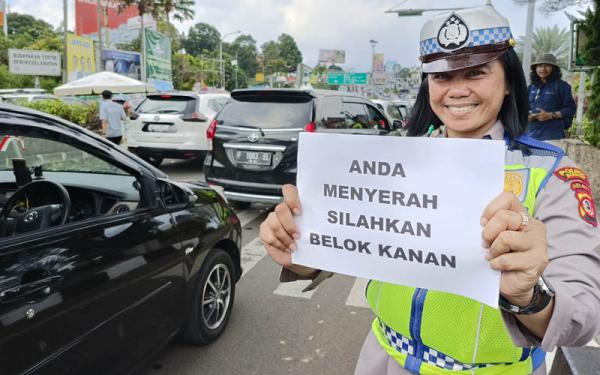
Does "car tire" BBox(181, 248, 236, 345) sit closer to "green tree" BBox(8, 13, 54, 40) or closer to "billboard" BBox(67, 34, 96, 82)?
"billboard" BBox(67, 34, 96, 82)

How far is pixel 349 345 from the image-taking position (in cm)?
325

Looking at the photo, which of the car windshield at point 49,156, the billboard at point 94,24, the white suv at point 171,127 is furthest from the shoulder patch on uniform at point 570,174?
the billboard at point 94,24

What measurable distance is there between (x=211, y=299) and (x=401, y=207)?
2470 mm

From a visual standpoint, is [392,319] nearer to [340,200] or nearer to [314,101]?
[340,200]

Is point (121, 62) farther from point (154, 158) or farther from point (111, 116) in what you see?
point (154, 158)

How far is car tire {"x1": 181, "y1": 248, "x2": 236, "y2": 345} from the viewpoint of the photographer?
3045 mm

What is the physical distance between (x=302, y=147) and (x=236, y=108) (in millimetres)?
A: 5748

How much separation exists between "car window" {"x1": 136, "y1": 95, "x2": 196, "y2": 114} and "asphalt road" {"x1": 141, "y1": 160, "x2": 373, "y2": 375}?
20.2ft

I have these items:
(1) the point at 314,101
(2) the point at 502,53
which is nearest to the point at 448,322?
(2) the point at 502,53

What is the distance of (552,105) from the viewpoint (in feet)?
20.6

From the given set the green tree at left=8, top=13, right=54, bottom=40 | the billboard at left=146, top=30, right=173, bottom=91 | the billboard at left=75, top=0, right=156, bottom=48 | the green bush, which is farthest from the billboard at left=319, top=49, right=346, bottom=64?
the green bush

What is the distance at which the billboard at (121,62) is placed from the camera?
3756 centimetres

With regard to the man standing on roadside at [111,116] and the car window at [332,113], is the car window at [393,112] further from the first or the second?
the man standing on roadside at [111,116]

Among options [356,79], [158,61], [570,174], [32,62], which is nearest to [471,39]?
[570,174]
